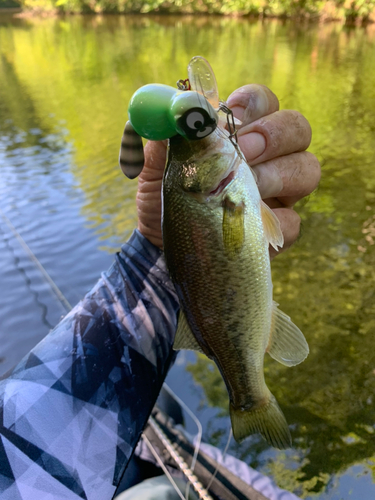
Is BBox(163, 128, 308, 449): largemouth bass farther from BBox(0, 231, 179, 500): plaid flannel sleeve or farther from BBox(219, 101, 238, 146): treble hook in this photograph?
BBox(0, 231, 179, 500): plaid flannel sleeve

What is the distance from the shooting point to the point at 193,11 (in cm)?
3541

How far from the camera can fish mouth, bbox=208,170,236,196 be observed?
1178 millimetres

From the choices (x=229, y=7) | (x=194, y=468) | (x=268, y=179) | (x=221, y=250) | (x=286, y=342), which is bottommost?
(x=194, y=468)

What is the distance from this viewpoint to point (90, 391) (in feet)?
4.67

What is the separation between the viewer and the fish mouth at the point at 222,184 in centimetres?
118

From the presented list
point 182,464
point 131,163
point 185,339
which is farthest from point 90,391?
point 182,464

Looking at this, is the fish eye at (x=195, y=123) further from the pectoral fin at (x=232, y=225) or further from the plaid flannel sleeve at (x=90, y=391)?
the plaid flannel sleeve at (x=90, y=391)

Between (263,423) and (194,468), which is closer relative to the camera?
(263,423)

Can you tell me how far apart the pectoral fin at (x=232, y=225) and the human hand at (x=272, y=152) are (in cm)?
33

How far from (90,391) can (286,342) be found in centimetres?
76

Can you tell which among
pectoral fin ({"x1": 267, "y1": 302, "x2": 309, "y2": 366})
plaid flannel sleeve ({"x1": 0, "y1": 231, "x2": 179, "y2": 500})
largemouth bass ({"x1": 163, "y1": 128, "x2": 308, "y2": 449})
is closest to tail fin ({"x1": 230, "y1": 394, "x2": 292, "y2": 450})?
largemouth bass ({"x1": 163, "y1": 128, "x2": 308, "y2": 449})

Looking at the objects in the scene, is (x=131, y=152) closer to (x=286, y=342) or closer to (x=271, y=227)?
(x=271, y=227)

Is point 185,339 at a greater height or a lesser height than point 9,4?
lesser

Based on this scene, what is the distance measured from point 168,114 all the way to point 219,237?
398mm
